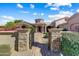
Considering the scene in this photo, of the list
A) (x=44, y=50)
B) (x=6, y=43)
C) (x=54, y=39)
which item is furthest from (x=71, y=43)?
(x=6, y=43)

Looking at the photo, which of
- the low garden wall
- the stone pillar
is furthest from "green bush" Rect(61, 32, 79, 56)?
the low garden wall

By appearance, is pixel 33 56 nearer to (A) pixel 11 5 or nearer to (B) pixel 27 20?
(B) pixel 27 20

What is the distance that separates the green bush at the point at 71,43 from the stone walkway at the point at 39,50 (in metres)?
0.19

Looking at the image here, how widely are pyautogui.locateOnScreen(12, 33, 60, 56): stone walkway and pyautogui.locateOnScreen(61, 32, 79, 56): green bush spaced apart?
0.63ft

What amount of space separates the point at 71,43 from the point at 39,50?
56cm

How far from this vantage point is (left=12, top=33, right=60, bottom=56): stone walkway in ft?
13.4

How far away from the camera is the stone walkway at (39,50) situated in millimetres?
4090

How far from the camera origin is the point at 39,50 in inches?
162

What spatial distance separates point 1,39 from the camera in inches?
160

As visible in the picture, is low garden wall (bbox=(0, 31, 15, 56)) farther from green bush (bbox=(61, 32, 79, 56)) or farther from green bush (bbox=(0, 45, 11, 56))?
green bush (bbox=(61, 32, 79, 56))

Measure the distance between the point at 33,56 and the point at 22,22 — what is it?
0.61 meters

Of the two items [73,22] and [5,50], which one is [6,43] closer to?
[5,50]

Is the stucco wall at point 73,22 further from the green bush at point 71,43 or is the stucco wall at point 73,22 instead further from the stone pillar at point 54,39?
the stone pillar at point 54,39

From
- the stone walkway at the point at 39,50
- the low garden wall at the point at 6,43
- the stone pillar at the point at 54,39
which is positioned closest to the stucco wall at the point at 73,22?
the stone pillar at the point at 54,39
